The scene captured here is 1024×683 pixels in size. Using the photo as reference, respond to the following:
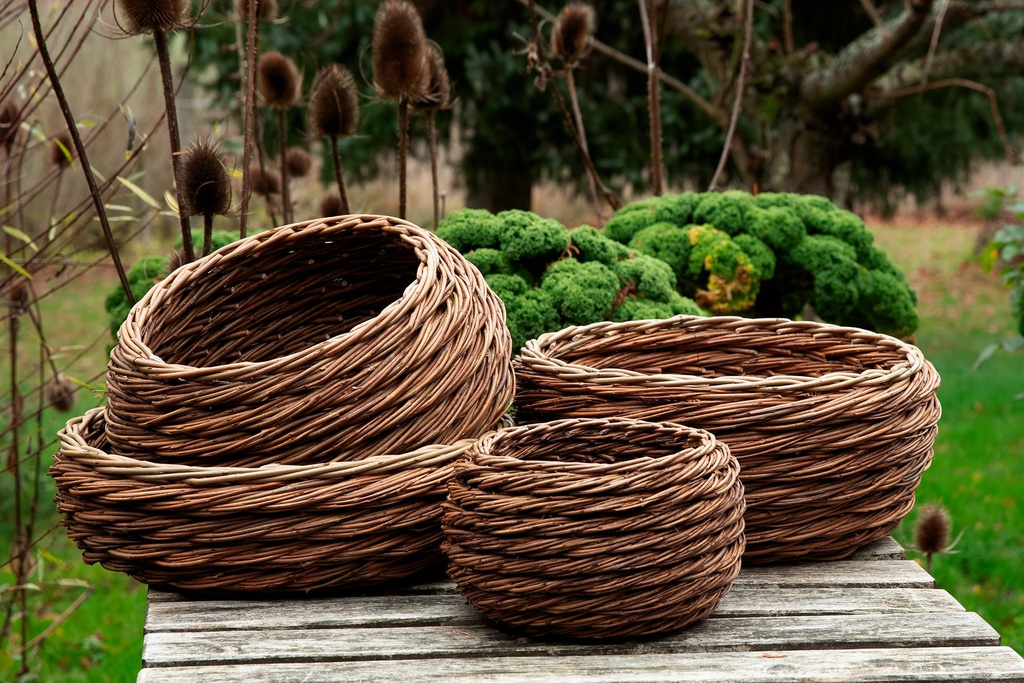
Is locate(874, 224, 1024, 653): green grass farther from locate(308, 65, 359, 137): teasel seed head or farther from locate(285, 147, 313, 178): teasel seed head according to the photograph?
locate(285, 147, 313, 178): teasel seed head

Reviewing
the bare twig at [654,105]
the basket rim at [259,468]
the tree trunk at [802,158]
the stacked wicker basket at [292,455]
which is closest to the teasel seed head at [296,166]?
the bare twig at [654,105]

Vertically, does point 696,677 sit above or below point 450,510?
below

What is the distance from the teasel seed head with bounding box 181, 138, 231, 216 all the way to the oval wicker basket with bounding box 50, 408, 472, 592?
764mm

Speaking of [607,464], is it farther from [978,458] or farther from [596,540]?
[978,458]

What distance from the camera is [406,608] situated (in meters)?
1.77

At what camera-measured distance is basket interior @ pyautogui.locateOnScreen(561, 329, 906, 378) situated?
2.38m

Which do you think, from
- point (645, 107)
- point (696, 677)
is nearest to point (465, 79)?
point (645, 107)

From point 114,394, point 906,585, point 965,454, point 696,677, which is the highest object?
point 114,394

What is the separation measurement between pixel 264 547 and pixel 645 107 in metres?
6.15

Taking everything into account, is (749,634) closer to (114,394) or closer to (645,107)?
(114,394)

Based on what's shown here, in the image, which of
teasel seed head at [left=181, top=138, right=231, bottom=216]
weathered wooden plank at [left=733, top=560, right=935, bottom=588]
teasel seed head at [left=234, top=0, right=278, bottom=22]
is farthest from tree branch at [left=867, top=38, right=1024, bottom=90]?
teasel seed head at [left=181, top=138, right=231, bottom=216]

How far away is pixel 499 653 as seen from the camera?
5.15 feet

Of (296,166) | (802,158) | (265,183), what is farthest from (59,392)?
(802,158)

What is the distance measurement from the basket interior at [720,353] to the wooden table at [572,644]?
66 centimetres
